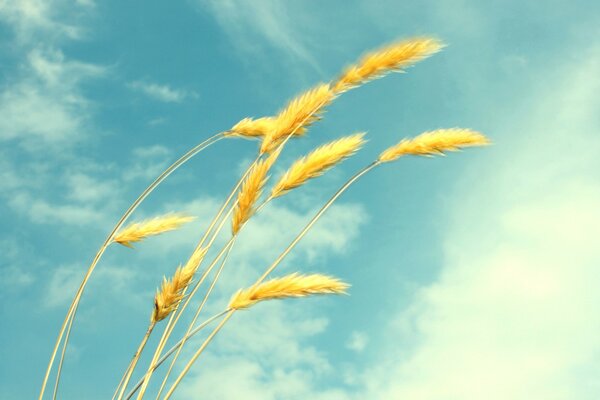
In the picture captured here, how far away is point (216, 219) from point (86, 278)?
445mm

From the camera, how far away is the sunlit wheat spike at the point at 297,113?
7.48 ft

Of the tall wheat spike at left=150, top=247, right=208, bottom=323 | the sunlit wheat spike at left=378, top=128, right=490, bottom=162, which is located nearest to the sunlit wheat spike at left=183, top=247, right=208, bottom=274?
the tall wheat spike at left=150, top=247, right=208, bottom=323

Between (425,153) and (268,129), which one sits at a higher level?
(268,129)

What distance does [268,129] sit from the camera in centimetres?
256

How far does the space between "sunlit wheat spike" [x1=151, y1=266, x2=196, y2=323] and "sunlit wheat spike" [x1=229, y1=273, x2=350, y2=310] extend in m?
0.17

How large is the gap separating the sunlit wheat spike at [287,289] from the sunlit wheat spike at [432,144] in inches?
21.5

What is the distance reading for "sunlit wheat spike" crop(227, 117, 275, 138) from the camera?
2637 mm

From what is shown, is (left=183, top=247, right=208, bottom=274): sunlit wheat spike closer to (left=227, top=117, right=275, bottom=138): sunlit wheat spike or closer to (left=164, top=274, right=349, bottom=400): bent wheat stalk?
(left=164, top=274, right=349, bottom=400): bent wheat stalk

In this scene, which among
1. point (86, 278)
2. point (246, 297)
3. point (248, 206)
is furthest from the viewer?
point (86, 278)

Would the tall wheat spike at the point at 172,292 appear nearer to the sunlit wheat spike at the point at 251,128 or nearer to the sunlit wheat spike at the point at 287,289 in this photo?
the sunlit wheat spike at the point at 287,289

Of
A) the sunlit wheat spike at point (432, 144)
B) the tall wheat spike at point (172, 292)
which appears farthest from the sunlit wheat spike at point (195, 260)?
the sunlit wheat spike at point (432, 144)

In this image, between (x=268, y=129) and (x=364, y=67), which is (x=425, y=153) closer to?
(x=364, y=67)

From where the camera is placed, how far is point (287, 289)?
1.90 metres

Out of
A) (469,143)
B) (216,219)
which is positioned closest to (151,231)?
(216,219)
